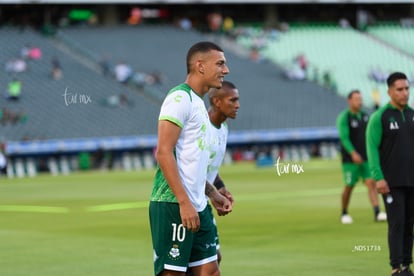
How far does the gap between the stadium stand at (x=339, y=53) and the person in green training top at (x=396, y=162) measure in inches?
1720

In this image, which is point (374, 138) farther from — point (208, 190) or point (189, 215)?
point (189, 215)

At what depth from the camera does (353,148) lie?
18.2m

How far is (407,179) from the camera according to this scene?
11.1 m

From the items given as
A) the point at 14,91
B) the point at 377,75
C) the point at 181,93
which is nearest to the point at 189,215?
the point at 181,93

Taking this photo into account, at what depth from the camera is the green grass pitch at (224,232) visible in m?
12.8

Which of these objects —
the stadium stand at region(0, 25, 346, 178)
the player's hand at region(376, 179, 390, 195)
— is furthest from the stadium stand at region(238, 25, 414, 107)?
the player's hand at region(376, 179, 390, 195)

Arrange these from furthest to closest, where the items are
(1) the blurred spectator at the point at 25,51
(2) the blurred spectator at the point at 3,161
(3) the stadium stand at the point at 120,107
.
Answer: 1. (1) the blurred spectator at the point at 25,51
2. (3) the stadium stand at the point at 120,107
3. (2) the blurred spectator at the point at 3,161

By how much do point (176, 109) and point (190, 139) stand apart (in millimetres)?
280

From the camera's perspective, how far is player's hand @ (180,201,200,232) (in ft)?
24.4

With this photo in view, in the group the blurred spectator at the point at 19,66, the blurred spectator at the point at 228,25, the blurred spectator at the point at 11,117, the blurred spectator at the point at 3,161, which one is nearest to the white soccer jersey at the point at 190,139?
the blurred spectator at the point at 3,161

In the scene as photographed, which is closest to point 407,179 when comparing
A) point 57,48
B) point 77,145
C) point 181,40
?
point 77,145

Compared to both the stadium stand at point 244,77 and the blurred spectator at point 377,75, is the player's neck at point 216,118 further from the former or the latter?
the blurred spectator at point 377,75

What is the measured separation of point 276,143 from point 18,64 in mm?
12422

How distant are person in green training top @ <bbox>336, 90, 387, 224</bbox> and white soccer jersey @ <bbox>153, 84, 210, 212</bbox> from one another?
34.4ft
